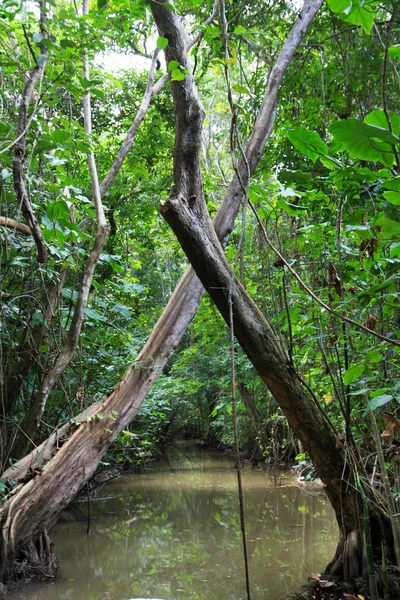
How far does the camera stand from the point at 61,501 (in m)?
3.94

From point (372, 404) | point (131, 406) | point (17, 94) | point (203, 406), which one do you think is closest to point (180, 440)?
point (203, 406)

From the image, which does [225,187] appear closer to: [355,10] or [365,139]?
[355,10]

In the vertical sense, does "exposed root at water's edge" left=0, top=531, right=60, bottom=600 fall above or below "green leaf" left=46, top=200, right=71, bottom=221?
below

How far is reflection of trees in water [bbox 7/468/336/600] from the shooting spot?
3.92m

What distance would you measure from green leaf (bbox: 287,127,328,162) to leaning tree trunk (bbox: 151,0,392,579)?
1.45 meters

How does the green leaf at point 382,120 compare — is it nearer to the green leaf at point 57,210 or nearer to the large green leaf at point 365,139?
the large green leaf at point 365,139

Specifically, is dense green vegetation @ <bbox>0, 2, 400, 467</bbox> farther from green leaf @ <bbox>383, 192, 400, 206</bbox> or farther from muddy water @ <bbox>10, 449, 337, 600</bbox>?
muddy water @ <bbox>10, 449, 337, 600</bbox>

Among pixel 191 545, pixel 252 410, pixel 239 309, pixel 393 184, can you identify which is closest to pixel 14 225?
pixel 239 309

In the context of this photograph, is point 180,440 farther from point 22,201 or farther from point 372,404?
point 372,404

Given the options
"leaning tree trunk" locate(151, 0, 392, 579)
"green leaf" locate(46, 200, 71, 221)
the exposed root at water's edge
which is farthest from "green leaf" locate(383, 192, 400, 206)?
the exposed root at water's edge

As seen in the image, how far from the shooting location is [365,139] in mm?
938

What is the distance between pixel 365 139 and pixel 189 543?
527cm

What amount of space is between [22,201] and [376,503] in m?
2.89

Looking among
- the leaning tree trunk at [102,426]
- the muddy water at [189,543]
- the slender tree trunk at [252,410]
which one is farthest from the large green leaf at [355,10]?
the slender tree trunk at [252,410]
